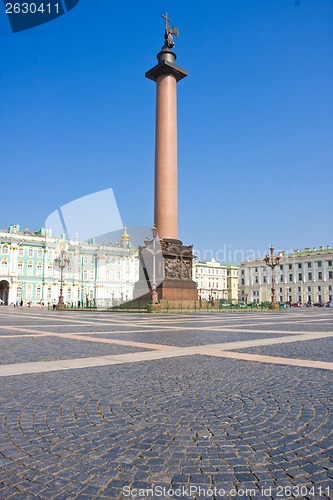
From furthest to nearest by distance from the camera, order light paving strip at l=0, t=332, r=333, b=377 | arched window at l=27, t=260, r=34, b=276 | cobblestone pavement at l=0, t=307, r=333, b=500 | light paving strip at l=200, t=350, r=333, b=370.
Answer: arched window at l=27, t=260, r=34, b=276 < light paving strip at l=200, t=350, r=333, b=370 < light paving strip at l=0, t=332, r=333, b=377 < cobblestone pavement at l=0, t=307, r=333, b=500

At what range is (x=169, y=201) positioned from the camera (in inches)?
1334

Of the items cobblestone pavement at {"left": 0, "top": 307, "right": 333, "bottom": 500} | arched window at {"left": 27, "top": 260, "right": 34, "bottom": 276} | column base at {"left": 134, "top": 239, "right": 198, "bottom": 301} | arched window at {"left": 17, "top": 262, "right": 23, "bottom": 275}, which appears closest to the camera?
cobblestone pavement at {"left": 0, "top": 307, "right": 333, "bottom": 500}

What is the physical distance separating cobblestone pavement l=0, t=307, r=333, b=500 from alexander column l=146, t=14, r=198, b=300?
1054 inches

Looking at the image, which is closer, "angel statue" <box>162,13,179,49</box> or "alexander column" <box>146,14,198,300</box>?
"alexander column" <box>146,14,198,300</box>

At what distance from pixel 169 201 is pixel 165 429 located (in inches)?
1214

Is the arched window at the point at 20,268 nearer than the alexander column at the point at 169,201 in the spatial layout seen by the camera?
No

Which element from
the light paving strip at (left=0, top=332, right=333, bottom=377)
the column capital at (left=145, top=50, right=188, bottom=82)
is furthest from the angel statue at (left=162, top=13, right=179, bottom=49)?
the light paving strip at (left=0, top=332, right=333, bottom=377)

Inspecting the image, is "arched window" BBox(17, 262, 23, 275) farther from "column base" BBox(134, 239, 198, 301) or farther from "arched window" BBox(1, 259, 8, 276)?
"column base" BBox(134, 239, 198, 301)

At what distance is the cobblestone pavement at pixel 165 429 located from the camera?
8.45 ft

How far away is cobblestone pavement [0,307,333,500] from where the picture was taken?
8.45ft

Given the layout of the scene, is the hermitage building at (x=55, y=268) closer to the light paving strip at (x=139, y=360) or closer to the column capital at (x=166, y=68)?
the column capital at (x=166, y=68)

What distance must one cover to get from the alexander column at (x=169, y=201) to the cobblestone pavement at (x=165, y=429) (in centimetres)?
2677

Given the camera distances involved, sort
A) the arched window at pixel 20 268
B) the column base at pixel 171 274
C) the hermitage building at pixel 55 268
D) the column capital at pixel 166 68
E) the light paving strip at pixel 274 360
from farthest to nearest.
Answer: the arched window at pixel 20 268
the hermitage building at pixel 55 268
the column capital at pixel 166 68
the column base at pixel 171 274
the light paving strip at pixel 274 360

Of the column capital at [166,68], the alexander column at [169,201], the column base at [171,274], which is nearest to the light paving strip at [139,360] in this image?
the column base at [171,274]
